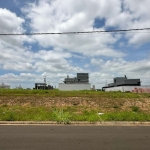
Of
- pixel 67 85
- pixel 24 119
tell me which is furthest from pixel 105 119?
pixel 67 85

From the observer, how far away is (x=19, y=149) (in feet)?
Result: 20.5

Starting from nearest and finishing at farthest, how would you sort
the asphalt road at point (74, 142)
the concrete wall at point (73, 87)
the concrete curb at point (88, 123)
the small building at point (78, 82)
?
the asphalt road at point (74, 142) → the concrete curb at point (88, 123) → the concrete wall at point (73, 87) → the small building at point (78, 82)

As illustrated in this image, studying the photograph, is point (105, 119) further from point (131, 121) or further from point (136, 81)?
point (136, 81)

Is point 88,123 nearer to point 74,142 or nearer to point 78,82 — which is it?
point 74,142

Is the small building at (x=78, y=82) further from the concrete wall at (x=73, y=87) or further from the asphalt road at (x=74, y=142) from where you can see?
the asphalt road at (x=74, y=142)

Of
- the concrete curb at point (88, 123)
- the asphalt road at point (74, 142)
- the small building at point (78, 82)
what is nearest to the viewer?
the asphalt road at point (74, 142)

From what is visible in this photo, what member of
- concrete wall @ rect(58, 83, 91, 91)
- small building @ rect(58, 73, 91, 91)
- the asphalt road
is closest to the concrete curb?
the asphalt road

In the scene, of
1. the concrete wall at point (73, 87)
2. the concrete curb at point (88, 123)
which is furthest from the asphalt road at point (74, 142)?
the concrete wall at point (73, 87)

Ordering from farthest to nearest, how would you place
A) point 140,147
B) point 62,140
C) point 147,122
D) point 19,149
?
point 147,122 → point 62,140 → point 140,147 → point 19,149

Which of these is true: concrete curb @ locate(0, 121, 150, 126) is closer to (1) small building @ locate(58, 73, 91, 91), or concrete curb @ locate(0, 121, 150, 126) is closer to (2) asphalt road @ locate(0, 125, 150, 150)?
(2) asphalt road @ locate(0, 125, 150, 150)

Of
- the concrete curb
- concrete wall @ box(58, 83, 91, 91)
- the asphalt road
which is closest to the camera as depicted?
the asphalt road

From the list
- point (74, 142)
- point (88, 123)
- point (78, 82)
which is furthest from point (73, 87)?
point (74, 142)

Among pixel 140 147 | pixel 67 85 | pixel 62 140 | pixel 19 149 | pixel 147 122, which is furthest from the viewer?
pixel 67 85

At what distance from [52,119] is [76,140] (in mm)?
5154
